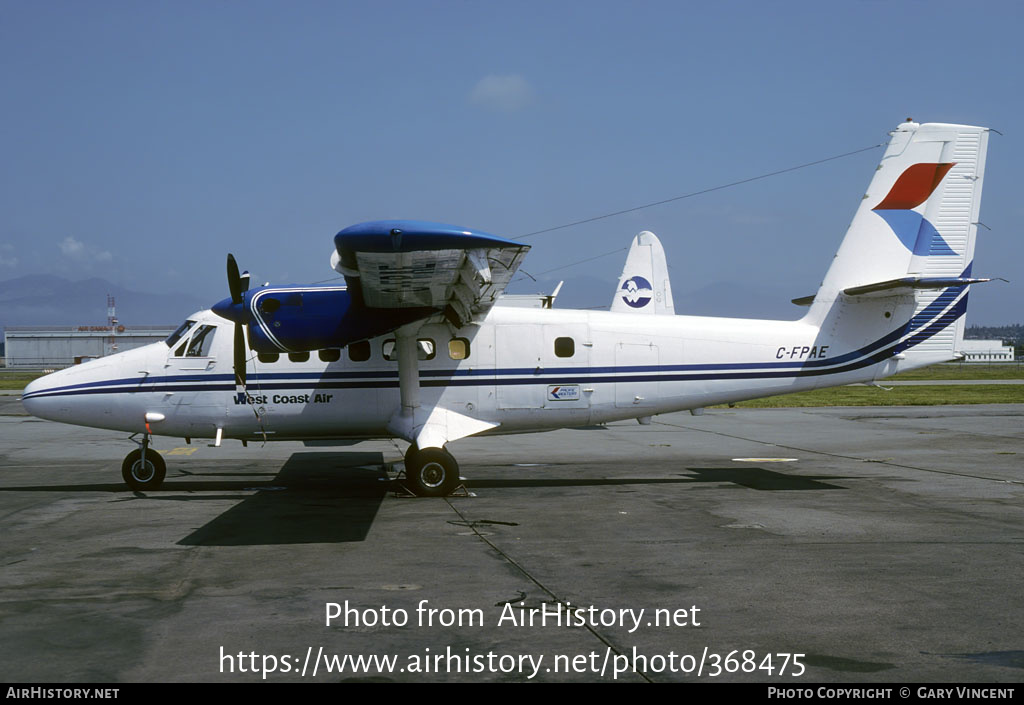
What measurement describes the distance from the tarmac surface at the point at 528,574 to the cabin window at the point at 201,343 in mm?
2355

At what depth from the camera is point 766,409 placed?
36.3 m

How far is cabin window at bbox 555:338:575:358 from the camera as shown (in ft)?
50.2

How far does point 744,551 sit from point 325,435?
8.02m

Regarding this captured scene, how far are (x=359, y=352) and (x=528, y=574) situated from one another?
711cm

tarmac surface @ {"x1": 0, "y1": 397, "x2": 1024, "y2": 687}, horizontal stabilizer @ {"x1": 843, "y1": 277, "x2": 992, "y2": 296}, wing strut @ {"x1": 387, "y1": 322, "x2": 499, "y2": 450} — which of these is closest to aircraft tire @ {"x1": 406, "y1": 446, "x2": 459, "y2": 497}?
wing strut @ {"x1": 387, "y1": 322, "x2": 499, "y2": 450}

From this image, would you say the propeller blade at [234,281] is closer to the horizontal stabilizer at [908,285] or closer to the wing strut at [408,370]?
the wing strut at [408,370]

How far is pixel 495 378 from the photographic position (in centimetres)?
1509

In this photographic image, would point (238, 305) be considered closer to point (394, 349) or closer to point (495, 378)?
point (394, 349)

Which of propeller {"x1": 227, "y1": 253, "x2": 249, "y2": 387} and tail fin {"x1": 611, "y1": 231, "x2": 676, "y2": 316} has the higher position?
tail fin {"x1": 611, "y1": 231, "x2": 676, "y2": 316}

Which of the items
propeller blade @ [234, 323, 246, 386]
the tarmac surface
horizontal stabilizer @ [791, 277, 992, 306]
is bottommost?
the tarmac surface

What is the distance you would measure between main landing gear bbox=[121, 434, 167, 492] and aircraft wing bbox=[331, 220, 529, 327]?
5.17m

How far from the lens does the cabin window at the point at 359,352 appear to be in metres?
14.9

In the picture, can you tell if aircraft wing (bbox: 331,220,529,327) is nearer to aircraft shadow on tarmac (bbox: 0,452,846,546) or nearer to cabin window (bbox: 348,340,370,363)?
cabin window (bbox: 348,340,370,363)

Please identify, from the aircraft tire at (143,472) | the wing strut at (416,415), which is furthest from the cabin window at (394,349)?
the aircraft tire at (143,472)
